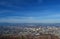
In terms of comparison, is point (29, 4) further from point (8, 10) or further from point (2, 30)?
point (2, 30)

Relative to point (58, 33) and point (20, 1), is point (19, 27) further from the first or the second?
point (58, 33)

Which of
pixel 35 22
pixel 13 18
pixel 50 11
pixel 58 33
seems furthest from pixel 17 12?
pixel 58 33

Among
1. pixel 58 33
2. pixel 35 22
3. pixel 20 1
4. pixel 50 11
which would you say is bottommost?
pixel 58 33

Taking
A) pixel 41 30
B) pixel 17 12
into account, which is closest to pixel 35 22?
pixel 41 30

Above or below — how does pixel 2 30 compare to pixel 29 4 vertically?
below

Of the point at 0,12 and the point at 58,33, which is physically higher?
the point at 0,12

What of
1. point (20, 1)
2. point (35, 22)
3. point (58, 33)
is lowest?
point (58, 33)

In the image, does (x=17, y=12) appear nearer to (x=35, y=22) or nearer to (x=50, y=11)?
(x=35, y=22)

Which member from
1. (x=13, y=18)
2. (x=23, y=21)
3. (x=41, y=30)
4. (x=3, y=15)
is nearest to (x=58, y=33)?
(x=41, y=30)
